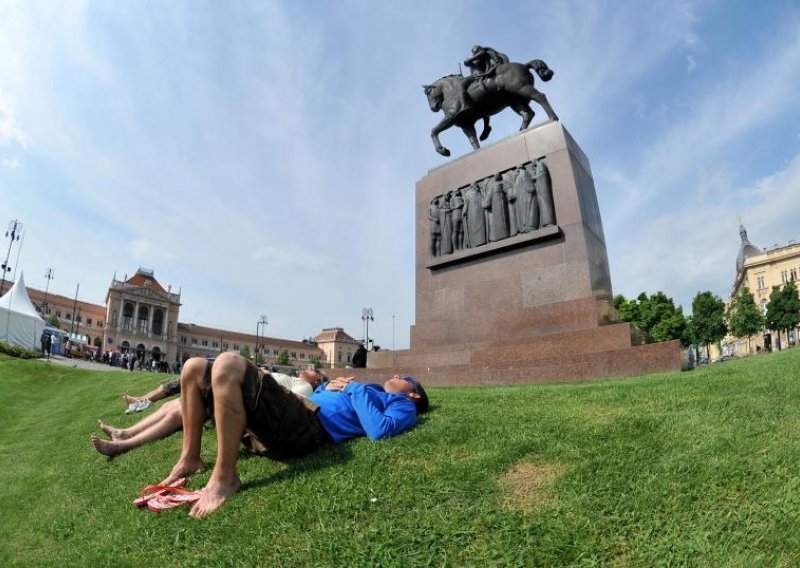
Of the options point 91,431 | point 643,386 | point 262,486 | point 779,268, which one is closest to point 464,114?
point 643,386

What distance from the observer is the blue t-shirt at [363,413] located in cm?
412

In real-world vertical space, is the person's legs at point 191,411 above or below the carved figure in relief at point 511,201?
below

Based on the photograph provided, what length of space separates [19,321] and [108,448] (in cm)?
3768

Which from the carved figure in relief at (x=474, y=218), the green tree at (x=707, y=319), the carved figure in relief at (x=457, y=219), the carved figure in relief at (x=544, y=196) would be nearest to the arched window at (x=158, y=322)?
the green tree at (x=707, y=319)

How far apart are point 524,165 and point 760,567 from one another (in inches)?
388

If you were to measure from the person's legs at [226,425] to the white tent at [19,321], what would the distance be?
3832 centimetres

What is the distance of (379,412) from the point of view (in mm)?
4211

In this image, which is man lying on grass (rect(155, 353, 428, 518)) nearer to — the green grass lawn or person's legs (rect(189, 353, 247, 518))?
person's legs (rect(189, 353, 247, 518))

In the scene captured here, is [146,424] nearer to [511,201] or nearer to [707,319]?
[511,201]

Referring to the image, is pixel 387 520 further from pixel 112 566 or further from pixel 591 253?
pixel 591 253

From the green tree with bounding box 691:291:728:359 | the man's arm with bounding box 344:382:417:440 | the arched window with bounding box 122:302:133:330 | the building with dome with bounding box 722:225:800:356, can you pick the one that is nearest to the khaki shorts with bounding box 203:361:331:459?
the man's arm with bounding box 344:382:417:440

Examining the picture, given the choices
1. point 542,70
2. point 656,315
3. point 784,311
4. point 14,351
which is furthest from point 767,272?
point 14,351

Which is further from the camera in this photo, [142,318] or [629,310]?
[142,318]

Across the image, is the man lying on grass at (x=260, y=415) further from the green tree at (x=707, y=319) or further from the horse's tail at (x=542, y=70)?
the green tree at (x=707, y=319)
